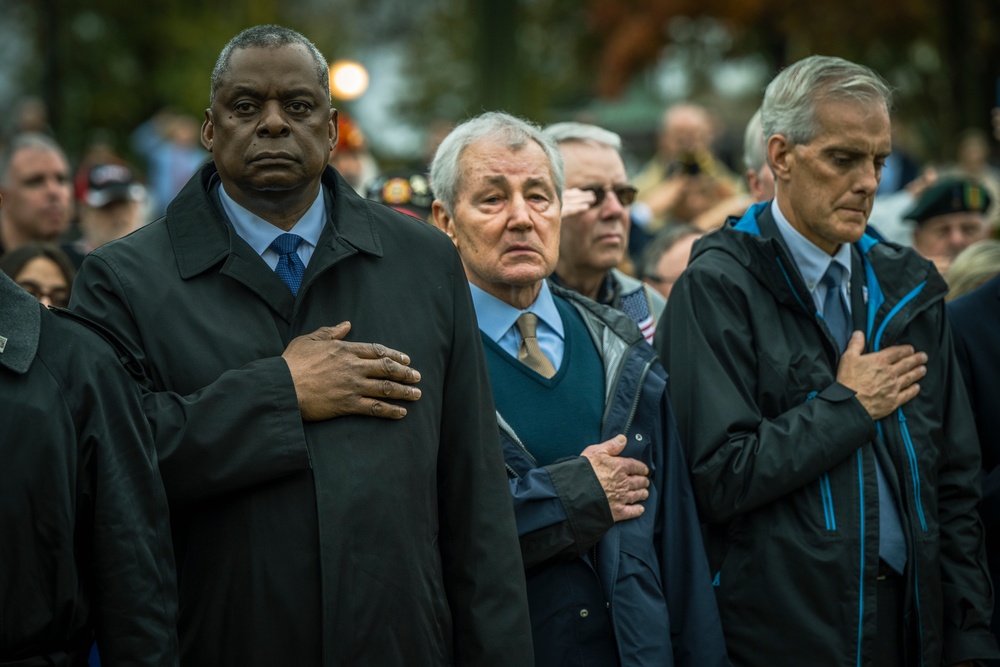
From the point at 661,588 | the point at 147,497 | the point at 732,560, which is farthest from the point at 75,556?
the point at 732,560

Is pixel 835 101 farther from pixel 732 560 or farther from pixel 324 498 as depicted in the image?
pixel 324 498

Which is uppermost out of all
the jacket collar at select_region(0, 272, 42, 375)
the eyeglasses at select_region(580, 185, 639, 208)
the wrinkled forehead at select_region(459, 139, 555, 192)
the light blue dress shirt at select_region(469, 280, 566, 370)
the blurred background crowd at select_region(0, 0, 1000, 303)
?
the blurred background crowd at select_region(0, 0, 1000, 303)

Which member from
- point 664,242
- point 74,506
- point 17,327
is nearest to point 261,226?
point 17,327

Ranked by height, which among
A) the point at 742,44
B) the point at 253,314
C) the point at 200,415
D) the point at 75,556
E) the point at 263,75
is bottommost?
the point at 75,556

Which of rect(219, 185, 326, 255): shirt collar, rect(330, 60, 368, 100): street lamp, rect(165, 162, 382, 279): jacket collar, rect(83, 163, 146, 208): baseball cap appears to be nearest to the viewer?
rect(165, 162, 382, 279): jacket collar

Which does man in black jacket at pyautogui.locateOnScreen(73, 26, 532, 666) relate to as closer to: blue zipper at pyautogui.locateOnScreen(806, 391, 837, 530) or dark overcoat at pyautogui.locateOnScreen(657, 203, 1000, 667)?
dark overcoat at pyautogui.locateOnScreen(657, 203, 1000, 667)

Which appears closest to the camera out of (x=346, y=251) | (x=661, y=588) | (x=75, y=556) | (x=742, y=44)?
(x=75, y=556)

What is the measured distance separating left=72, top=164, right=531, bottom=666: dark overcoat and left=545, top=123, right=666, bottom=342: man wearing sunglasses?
1938 millimetres

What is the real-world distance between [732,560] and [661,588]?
29cm

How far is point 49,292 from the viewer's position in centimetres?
534

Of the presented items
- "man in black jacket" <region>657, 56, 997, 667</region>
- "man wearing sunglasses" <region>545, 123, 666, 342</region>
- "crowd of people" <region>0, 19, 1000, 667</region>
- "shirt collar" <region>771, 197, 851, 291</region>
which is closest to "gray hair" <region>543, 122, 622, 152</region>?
"man wearing sunglasses" <region>545, 123, 666, 342</region>

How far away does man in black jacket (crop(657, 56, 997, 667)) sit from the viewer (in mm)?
3805

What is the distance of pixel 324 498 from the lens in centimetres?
300

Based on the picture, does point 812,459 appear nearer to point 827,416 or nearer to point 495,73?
point 827,416
